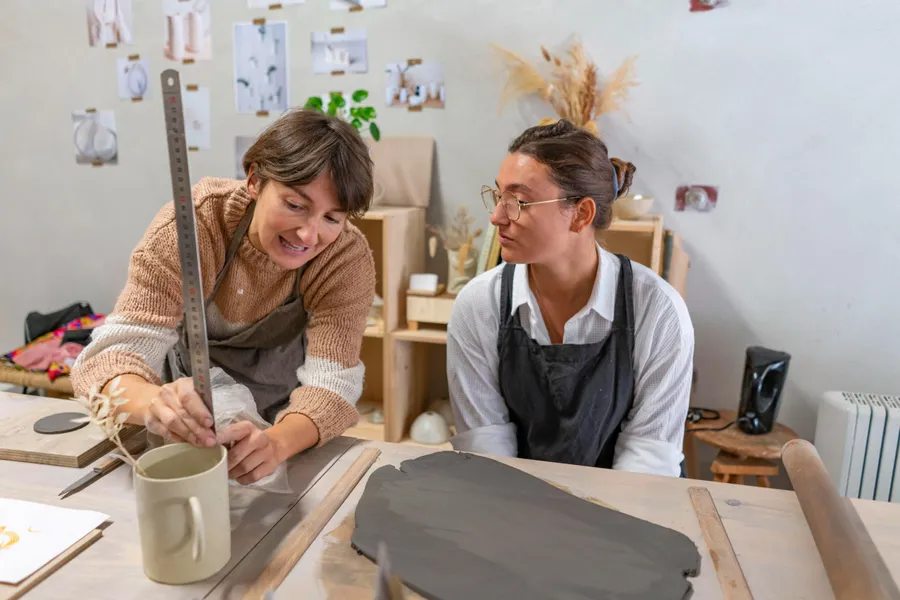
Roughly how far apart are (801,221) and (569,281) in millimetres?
1195

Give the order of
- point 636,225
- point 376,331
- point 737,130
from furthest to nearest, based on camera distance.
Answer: point 376,331, point 737,130, point 636,225

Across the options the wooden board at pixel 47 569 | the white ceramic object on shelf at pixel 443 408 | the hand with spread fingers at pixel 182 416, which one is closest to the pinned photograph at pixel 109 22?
the white ceramic object on shelf at pixel 443 408

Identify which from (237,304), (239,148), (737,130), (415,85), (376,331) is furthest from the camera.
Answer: (239,148)

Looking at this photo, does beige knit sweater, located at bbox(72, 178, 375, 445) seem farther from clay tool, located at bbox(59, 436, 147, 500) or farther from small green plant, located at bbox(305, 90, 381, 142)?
small green plant, located at bbox(305, 90, 381, 142)

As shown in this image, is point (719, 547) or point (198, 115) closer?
point (719, 547)

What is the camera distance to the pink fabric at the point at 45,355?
95.3 inches

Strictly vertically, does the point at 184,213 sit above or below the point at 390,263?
above

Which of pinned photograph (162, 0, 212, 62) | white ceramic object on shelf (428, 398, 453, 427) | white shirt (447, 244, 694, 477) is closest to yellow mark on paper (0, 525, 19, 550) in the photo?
white shirt (447, 244, 694, 477)

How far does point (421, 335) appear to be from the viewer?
221 cm

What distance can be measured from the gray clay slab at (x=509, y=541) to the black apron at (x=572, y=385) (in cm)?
41

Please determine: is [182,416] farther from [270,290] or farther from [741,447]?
[741,447]

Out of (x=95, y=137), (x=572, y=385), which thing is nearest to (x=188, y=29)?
(x=95, y=137)

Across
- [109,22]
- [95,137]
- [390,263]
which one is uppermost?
[109,22]

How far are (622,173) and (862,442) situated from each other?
1250 mm
